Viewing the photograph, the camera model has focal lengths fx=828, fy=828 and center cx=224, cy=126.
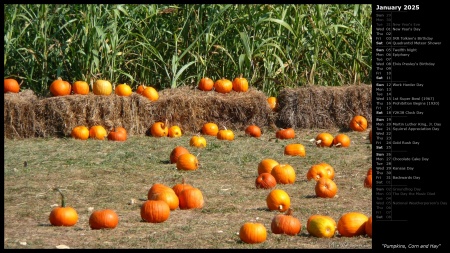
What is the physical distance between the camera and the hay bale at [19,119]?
37.9 ft

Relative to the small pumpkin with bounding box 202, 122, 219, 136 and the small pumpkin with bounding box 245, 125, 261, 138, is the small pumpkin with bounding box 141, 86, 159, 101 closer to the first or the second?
the small pumpkin with bounding box 202, 122, 219, 136

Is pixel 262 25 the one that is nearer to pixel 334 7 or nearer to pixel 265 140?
pixel 334 7

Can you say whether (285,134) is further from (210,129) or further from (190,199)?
(190,199)

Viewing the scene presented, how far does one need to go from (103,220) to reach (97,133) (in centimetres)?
509

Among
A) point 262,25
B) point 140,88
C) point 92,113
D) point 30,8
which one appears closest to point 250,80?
point 262,25

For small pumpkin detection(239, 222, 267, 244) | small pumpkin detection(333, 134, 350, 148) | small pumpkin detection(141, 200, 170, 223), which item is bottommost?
small pumpkin detection(239, 222, 267, 244)

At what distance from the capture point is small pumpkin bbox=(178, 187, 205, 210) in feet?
23.6

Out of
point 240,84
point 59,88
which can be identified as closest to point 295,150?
point 240,84

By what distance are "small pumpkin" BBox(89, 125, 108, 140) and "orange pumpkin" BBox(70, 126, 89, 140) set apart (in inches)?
2.7

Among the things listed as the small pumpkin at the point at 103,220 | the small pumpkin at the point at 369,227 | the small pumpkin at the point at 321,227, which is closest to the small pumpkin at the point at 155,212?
the small pumpkin at the point at 103,220

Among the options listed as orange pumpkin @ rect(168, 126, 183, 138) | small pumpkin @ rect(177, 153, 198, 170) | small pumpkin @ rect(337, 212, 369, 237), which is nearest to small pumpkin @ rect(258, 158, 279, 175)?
small pumpkin @ rect(177, 153, 198, 170)

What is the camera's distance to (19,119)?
1156 centimetres

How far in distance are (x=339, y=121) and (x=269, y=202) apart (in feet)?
18.5
